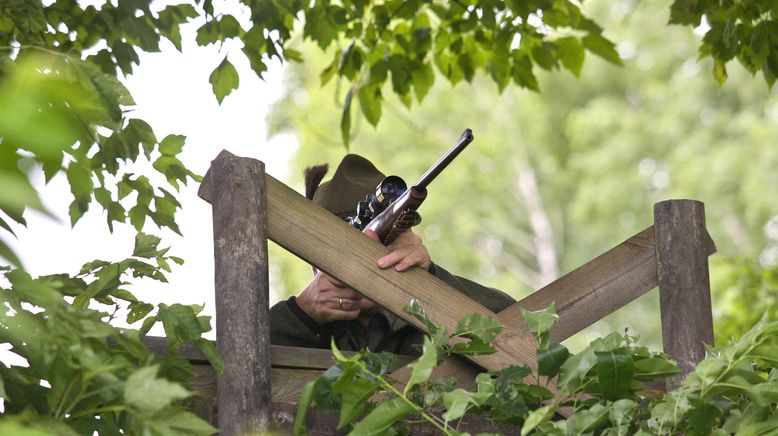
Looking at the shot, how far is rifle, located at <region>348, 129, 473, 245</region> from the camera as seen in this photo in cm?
250

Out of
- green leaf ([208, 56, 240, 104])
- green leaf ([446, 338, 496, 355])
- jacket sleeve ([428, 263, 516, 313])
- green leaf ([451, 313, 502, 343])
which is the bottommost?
green leaf ([446, 338, 496, 355])

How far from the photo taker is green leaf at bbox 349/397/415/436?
1.71 m

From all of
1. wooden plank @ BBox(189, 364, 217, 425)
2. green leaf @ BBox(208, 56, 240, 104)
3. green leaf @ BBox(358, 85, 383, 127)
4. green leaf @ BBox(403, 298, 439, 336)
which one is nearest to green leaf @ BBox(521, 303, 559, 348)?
green leaf @ BBox(403, 298, 439, 336)

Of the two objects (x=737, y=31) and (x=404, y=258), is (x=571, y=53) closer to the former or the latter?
(x=737, y=31)

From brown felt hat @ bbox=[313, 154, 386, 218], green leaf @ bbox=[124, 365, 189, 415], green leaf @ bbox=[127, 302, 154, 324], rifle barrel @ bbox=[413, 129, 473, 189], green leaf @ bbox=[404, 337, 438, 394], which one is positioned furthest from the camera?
brown felt hat @ bbox=[313, 154, 386, 218]

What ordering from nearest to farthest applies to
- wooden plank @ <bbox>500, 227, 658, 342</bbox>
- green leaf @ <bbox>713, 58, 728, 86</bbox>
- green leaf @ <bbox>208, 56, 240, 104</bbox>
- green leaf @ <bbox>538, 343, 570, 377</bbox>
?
green leaf @ <bbox>538, 343, 570, 377</bbox> → wooden plank @ <bbox>500, 227, 658, 342</bbox> → green leaf @ <bbox>208, 56, 240, 104</bbox> → green leaf @ <bbox>713, 58, 728, 86</bbox>

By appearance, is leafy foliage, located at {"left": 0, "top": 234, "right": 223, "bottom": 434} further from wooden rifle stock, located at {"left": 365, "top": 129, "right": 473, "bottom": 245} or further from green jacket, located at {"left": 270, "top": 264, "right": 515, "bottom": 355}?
green jacket, located at {"left": 270, "top": 264, "right": 515, "bottom": 355}

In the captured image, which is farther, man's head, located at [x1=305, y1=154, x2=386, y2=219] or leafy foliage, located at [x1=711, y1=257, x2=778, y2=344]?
leafy foliage, located at [x1=711, y1=257, x2=778, y2=344]

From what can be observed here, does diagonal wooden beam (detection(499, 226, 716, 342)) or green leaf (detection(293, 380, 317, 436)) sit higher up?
diagonal wooden beam (detection(499, 226, 716, 342))

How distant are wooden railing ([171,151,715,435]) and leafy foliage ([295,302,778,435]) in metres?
0.25

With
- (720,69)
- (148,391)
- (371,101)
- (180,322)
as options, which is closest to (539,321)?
(180,322)

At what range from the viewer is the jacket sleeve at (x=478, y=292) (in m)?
3.04

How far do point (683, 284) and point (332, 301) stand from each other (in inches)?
34.4

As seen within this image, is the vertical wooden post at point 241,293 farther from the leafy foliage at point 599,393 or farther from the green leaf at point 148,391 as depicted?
the green leaf at point 148,391
